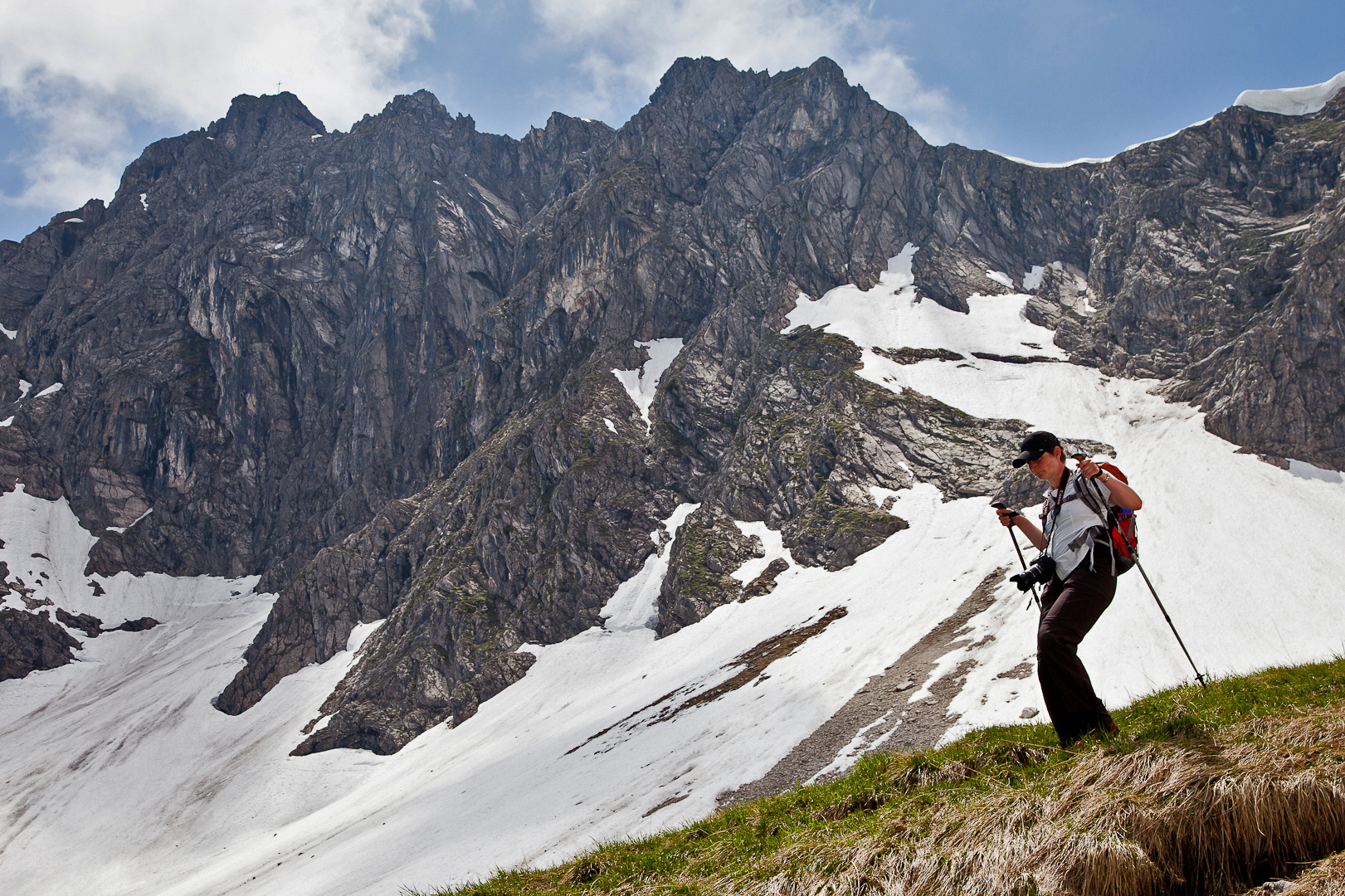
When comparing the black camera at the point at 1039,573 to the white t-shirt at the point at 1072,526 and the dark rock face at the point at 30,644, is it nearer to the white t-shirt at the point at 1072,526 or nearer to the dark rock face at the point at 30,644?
the white t-shirt at the point at 1072,526

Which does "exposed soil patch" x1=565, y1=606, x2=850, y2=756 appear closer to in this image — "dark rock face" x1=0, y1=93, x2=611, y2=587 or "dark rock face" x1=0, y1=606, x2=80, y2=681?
"dark rock face" x1=0, y1=93, x2=611, y2=587

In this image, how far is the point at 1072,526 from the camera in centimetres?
779

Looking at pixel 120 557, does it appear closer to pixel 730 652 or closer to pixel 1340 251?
pixel 730 652

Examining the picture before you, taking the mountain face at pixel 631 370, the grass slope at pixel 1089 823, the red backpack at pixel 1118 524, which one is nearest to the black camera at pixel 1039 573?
the red backpack at pixel 1118 524

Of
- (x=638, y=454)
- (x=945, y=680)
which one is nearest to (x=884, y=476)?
(x=638, y=454)

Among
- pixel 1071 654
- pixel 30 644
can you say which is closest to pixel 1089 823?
pixel 1071 654

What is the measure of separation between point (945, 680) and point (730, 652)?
32534 mm

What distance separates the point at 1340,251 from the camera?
91.1m

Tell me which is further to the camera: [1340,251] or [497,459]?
[497,459]

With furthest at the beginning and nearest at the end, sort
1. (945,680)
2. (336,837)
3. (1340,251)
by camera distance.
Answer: (1340,251), (336,837), (945,680)

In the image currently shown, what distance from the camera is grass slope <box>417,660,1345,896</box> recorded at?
→ 568cm

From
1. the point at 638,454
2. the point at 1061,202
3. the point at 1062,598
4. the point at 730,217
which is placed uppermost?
the point at 730,217

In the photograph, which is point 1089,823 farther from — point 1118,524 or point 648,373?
point 648,373

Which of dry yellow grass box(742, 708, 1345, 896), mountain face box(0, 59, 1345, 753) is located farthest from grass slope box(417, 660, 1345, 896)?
mountain face box(0, 59, 1345, 753)
